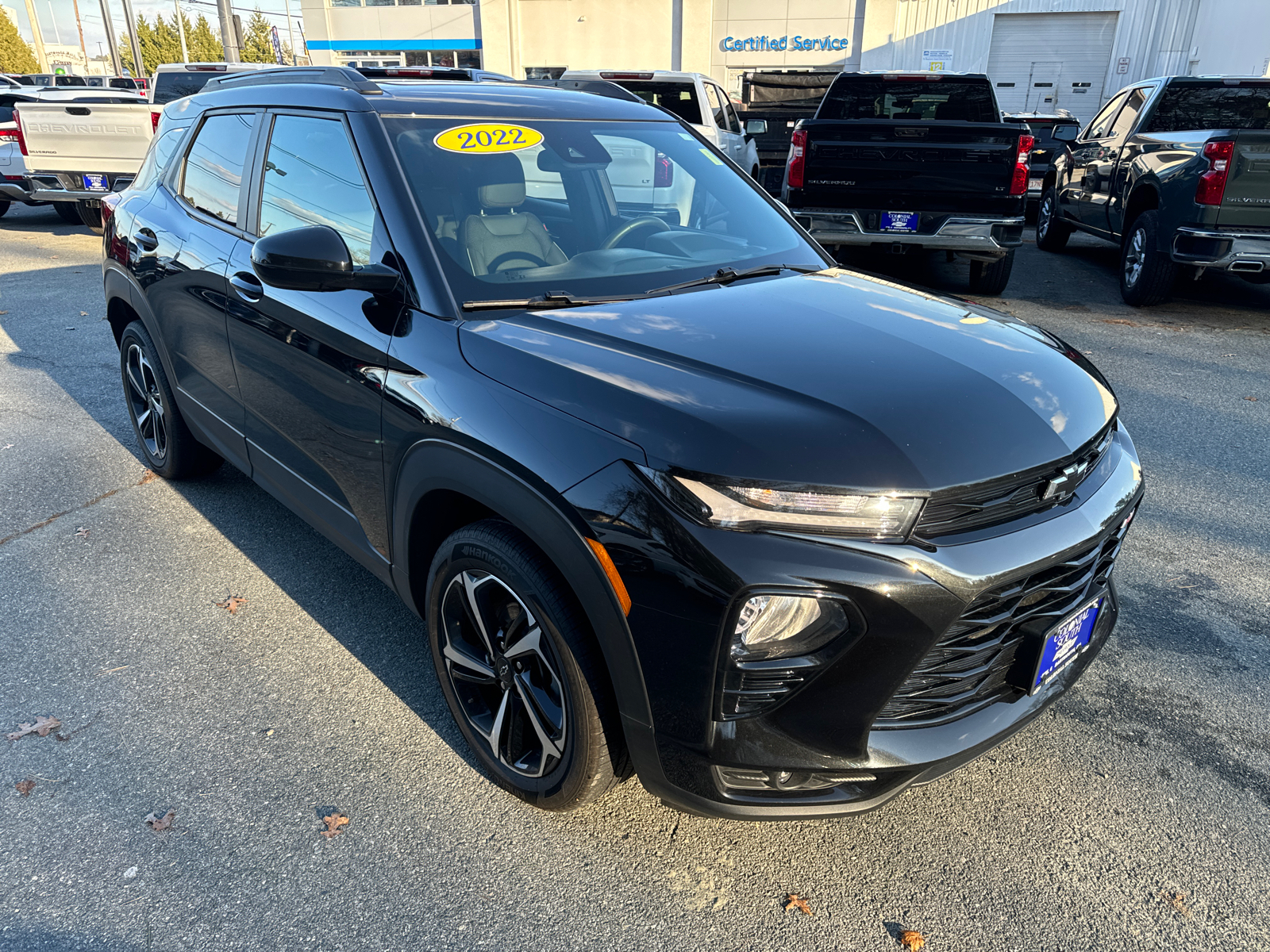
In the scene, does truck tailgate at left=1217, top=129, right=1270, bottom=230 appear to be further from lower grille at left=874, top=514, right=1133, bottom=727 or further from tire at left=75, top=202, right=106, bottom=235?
tire at left=75, top=202, right=106, bottom=235

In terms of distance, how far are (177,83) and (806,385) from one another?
14.1m

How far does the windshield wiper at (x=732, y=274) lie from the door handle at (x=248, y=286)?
1.41 meters

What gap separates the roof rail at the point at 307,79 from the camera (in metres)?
3.01

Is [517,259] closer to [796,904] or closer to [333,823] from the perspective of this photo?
[333,823]

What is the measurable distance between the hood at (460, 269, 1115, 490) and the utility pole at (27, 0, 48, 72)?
83699 mm

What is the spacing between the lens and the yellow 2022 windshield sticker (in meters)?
2.85

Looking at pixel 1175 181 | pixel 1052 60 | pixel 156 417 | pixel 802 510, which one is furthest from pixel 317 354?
pixel 1052 60

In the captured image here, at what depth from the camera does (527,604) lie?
219cm

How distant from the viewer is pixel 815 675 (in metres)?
1.86

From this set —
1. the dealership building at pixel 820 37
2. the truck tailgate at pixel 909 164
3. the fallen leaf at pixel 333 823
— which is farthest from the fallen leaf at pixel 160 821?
the dealership building at pixel 820 37

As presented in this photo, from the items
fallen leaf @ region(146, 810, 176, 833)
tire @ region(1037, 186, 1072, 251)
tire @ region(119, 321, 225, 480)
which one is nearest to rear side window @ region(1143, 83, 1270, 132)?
tire @ region(1037, 186, 1072, 251)

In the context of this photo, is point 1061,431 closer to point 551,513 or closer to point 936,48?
point 551,513

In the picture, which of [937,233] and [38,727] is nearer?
[38,727]

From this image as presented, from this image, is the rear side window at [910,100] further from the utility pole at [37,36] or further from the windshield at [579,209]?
the utility pole at [37,36]
